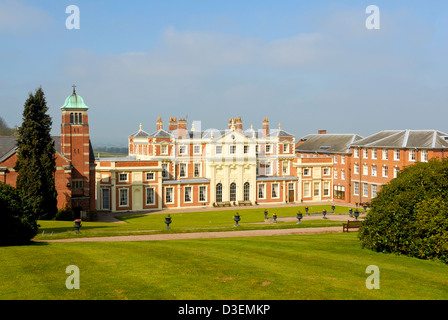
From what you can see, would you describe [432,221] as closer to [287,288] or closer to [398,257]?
[398,257]

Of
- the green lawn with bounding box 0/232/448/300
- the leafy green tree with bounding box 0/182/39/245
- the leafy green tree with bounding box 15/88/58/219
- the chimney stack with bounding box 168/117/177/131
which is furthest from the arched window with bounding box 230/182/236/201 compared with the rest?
the green lawn with bounding box 0/232/448/300

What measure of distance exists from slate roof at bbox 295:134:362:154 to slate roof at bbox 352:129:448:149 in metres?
3.49

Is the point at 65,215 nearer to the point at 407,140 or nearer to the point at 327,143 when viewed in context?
the point at 407,140

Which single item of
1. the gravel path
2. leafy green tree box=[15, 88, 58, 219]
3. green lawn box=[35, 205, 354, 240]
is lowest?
green lawn box=[35, 205, 354, 240]

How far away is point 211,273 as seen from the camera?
587 inches

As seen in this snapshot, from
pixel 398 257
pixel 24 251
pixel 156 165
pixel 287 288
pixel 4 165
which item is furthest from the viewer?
pixel 156 165

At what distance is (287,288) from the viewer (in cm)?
1327

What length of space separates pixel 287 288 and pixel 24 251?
1146cm

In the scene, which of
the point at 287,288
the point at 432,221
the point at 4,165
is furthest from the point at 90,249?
the point at 4,165

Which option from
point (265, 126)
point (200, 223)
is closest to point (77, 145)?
point (200, 223)

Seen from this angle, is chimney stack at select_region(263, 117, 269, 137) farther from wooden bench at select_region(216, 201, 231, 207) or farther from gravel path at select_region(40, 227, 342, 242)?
gravel path at select_region(40, 227, 342, 242)

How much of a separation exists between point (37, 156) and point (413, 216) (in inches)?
1229

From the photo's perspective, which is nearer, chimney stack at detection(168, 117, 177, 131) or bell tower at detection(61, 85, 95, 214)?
bell tower at detection(61, 85, 95, 214)

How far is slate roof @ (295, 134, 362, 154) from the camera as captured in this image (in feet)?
220
